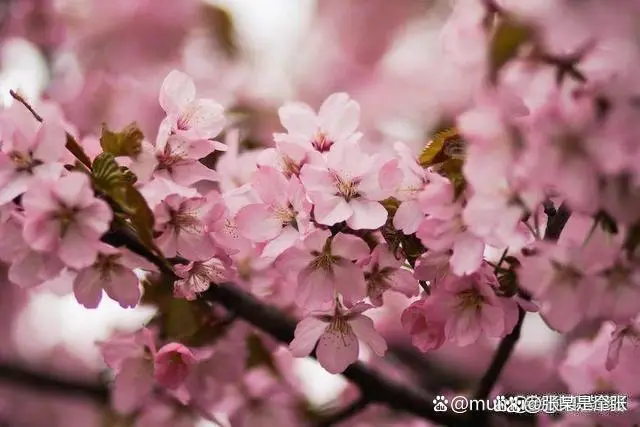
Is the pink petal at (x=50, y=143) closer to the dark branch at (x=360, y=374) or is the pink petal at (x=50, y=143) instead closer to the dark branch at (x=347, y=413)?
the dark branch at (x=360, y=374)

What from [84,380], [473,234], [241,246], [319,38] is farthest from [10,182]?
[319,38]

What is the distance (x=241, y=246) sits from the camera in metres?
0.61

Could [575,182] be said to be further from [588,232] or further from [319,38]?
[319,38]

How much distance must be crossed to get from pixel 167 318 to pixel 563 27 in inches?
18.0

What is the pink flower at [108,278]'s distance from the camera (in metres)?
0.58

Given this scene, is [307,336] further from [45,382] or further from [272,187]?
Answer: [45,382]

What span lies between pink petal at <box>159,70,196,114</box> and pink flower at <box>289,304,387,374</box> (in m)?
0.19

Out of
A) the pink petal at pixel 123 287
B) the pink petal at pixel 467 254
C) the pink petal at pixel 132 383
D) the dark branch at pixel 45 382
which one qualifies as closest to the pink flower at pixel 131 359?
the pink petal at pixel 132 383

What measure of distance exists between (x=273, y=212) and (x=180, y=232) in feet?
0.23

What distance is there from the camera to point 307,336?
0.60 metres

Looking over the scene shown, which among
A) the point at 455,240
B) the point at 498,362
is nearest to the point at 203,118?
the point at 455,240

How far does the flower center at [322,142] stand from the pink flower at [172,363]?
0.19 m

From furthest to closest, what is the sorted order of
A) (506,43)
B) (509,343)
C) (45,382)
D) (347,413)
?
(45,382) → (347,413) → (509,343) → (506,43)

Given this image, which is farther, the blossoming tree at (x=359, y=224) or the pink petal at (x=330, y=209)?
the pink petal at (x=330, y=209)
